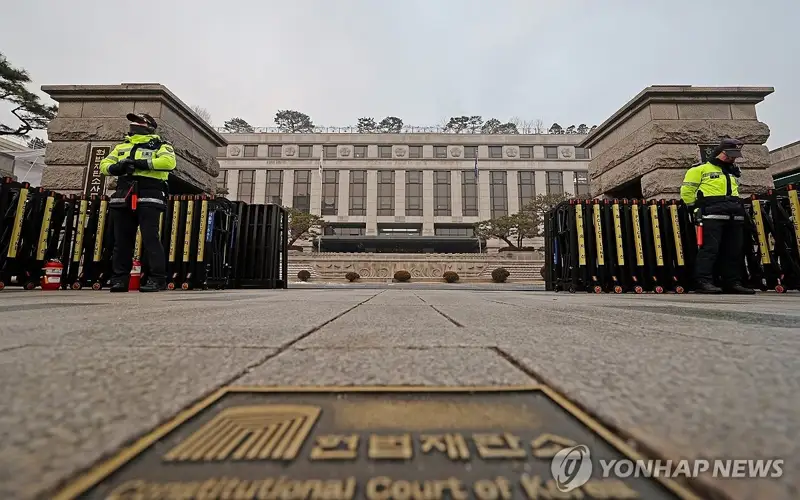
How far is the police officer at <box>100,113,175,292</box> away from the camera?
167 inches

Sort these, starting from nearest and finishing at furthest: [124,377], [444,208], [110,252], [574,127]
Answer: [124,377] → [110,252] → [444,208] → [574,127]

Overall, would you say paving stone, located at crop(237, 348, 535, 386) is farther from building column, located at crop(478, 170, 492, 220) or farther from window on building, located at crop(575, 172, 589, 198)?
window on building, located at crop(575, 172, 589, 198)

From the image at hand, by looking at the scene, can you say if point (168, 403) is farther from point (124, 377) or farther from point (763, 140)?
point (763, 140)

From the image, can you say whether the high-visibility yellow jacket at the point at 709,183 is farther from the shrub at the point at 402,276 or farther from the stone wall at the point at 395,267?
the stone wall at the point at 395,267

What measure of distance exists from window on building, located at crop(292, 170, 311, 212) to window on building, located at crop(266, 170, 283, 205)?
1739 mm

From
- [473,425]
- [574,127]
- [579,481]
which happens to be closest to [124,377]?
[473,425]

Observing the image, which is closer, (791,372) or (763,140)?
(791,372)

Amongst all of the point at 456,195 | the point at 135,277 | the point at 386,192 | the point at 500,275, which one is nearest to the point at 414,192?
the point at 386,192

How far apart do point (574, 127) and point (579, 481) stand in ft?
204

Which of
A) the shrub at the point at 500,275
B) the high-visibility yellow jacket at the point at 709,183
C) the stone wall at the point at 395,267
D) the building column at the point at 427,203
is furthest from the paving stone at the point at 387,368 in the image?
the building column at the point at 427,203

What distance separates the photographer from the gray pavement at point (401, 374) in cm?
44

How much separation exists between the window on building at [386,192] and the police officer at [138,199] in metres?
38.0

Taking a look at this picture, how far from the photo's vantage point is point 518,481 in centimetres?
40

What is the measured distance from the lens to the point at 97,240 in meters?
5.32
